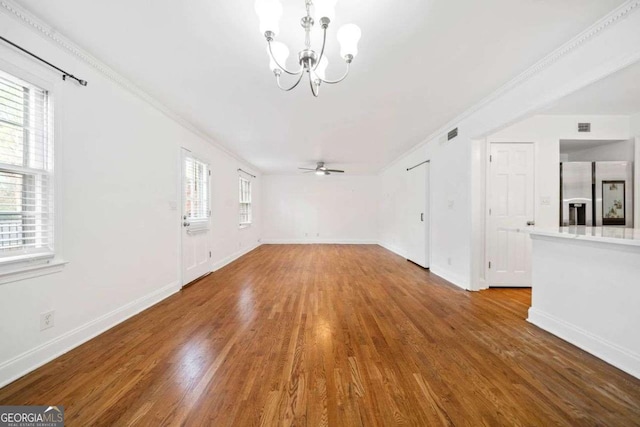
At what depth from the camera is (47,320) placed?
1.84 meters

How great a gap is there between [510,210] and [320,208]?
5.94m

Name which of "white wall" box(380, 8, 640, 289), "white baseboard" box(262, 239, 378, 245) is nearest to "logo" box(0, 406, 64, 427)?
"white wall" box(380, 8, 640, 289)

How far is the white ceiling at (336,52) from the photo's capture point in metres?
1.64

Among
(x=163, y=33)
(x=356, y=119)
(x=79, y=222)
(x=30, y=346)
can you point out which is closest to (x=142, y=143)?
(x=79, y=222)

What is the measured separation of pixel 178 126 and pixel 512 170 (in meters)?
5.12

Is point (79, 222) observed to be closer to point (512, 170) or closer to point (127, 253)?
point (127, 253)

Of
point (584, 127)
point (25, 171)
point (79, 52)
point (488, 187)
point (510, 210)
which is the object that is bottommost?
point (510, 210)

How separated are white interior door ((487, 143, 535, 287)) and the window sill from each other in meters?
4.99

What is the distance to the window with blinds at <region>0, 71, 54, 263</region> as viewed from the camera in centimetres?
164

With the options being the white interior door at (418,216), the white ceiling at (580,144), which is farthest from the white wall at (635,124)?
the white interior door at (418,216)

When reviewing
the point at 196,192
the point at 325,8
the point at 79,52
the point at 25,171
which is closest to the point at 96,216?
the point at 25,171

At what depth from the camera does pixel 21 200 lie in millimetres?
1743

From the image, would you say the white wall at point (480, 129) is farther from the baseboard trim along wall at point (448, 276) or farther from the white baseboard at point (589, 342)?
the white baseboard at point (589, 342)

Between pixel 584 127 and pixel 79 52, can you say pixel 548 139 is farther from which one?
pixel 79 52
